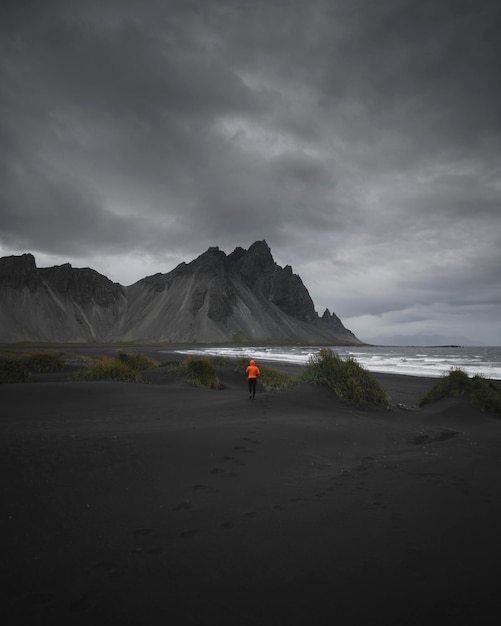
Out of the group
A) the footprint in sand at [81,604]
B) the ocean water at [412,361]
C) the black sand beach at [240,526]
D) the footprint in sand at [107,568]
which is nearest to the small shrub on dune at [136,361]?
the ocean water at [412,361]

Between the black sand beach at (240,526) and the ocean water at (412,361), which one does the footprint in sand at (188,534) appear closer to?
the black sand beach at (240,526)

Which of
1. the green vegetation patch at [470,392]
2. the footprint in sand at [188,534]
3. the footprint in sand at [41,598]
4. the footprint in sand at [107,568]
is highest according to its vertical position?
the green vegetation patch at [470,392]

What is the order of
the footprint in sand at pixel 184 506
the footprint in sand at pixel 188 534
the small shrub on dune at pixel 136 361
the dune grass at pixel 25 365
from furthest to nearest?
the small shrub on dune at pixel 136 361
the dune grass at pixel 25 365
the footprint in sand at pixel 184 506
the footprint in sand at pixel 188 534

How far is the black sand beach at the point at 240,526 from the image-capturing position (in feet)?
9.44

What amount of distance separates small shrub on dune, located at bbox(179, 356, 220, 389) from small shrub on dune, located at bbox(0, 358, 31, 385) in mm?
7590

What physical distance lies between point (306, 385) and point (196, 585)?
11838mm

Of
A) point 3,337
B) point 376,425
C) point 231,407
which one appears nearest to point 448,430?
point 376,425

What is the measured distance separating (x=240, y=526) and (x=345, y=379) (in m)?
10.7

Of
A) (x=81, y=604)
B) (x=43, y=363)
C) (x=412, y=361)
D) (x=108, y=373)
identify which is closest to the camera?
(x=81, y=604)

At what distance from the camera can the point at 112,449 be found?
6.30 metres

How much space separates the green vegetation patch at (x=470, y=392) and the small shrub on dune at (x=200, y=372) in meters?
10.2

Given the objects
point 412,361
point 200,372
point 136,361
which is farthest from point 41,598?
point 412,361

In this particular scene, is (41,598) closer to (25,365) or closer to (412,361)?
(25,365)

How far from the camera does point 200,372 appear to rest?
1970 cm
